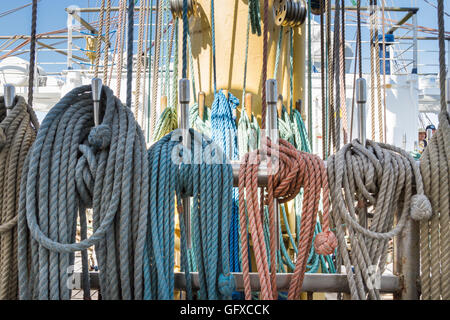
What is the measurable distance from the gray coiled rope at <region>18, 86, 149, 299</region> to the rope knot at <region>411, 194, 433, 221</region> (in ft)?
2.68

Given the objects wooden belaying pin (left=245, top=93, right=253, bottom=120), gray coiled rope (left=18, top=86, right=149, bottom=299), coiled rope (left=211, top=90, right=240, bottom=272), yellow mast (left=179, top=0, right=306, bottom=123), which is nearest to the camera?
gray coiled rope (left=18, top=86, right=149, bottom=299)

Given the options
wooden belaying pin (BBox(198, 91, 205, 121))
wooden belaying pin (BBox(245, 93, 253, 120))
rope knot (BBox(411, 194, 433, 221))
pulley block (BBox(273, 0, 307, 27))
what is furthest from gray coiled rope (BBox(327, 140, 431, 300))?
pulley block (BBox(273, 0, 307, 27))

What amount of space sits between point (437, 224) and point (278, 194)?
51 cm

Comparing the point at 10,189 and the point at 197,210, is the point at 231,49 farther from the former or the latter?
the point at 10,189

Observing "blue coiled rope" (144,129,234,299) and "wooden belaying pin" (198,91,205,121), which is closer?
"blue coiled rope" (144,129,234,299)

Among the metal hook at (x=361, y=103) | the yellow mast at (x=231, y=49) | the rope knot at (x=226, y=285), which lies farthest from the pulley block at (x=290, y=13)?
the rope knot at (x=226, y=285)

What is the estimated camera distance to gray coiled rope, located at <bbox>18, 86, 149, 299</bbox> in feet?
3.39

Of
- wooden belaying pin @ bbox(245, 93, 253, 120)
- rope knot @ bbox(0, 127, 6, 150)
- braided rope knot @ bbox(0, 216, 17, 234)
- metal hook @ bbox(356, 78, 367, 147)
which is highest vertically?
wooden belaying pin @ bbox(245, 93, 253, 120)

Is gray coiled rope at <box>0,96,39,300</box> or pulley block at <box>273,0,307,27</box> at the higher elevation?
pulley block at <box>273,0,307,27</box>

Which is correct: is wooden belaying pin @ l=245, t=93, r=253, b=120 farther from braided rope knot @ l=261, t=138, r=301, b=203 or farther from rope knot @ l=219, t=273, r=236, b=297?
rope knot @ l=219, t=273, r=236, b=297

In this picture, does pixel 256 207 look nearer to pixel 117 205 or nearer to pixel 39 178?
Answer: pixel 117 205

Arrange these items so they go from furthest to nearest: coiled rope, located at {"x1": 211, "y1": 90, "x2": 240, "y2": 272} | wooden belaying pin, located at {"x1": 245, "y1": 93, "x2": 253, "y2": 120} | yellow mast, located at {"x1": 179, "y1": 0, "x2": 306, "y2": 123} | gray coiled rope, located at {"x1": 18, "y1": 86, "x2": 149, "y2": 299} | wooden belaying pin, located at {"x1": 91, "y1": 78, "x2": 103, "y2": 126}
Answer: yellow mast, located at {"x1": 179, "y1": 0, "x2": 306, "y2": 123}, wooden belaying pin, located at {"x1": 245, "y1": 93, "x2": 253, "y2": 120}, coiled rope, located at {"x1": 211, "y1": 90, "x2": 240, "y2": 272}, wooden belaying pin, located at {"x1": 91, "y1": 78, "x2": 103, "y2": 126}, gray coiled rope, located at {"x1": 18, "y1": 86, "x2": 149, "y2": 299}

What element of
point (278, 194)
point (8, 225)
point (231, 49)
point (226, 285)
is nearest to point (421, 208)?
point (278, 194)

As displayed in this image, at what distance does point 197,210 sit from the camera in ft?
3.82
